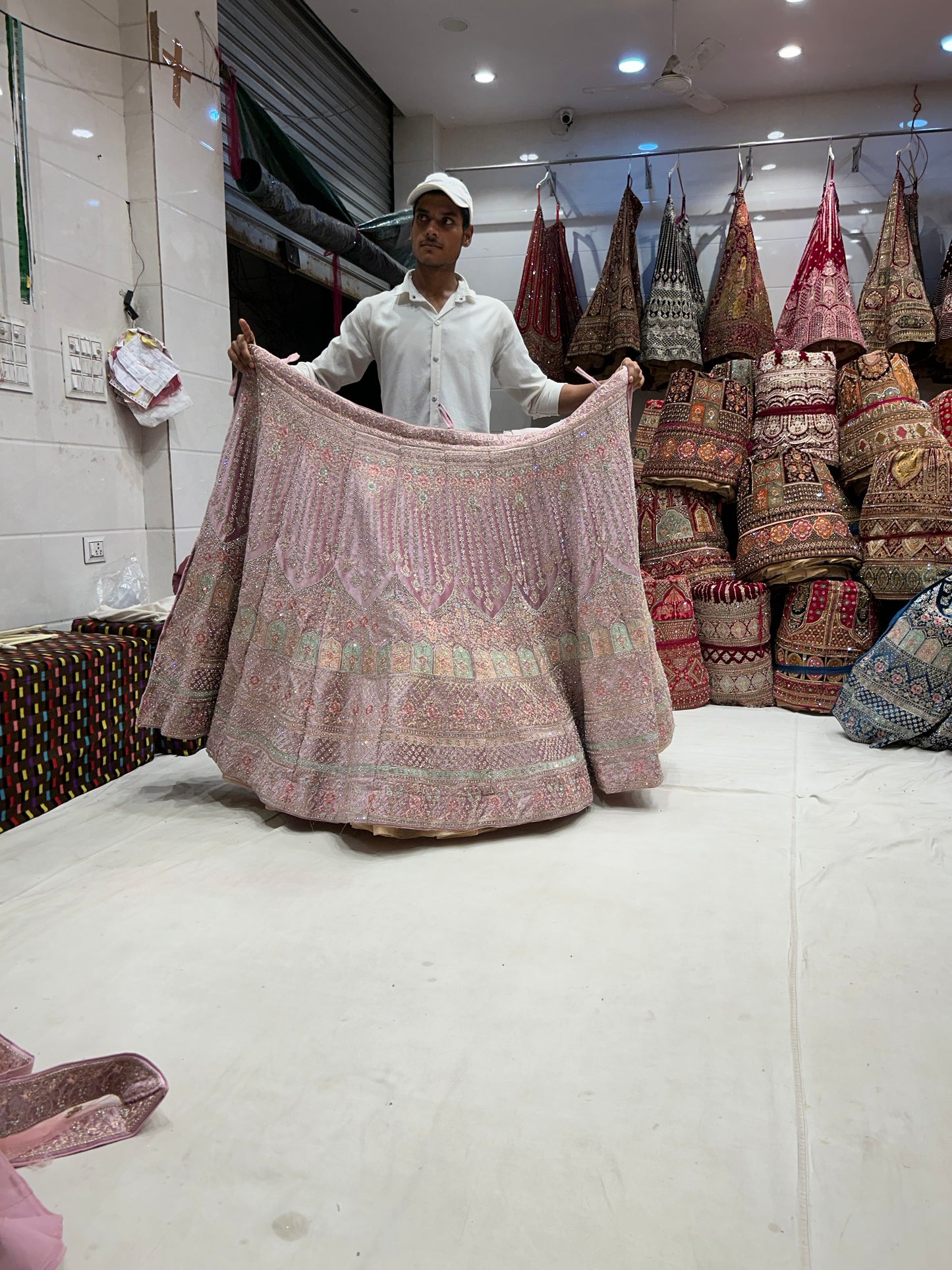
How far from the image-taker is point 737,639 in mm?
Result: 3318

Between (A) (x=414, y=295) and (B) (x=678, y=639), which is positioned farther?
(B) (x=678, y=639)

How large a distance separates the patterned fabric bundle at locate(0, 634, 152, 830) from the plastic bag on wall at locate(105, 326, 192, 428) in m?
0.87

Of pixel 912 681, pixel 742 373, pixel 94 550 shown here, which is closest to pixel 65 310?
pixel 94 550

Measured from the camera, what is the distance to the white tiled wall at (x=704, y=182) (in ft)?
14.6

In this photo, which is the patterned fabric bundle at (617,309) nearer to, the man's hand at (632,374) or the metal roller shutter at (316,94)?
the metal roller shutter at (316,94)

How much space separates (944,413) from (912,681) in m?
1.33

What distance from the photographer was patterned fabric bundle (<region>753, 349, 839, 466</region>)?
11.5 ft

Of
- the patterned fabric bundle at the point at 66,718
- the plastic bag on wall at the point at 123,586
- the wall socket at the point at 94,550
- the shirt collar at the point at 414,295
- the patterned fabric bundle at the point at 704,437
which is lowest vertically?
the patterned fabric bundle at the point at 66,718

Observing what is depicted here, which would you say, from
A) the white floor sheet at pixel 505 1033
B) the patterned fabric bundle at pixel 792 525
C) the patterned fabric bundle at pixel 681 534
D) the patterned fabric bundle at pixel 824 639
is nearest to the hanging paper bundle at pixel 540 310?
the patterned fabric bundle at pixel 681 534

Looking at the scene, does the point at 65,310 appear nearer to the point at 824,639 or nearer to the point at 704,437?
the point at 704,437

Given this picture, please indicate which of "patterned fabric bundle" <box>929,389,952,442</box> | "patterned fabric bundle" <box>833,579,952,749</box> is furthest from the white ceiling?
"patterned fabric bundle" <box>833,579,952,749</box>

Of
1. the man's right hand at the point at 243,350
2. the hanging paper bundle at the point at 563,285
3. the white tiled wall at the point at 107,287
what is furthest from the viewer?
the hanging paper bundle at the point at 563,285

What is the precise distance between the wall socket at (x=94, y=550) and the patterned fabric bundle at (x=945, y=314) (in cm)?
355

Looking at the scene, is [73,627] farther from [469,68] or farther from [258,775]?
[469,68]
